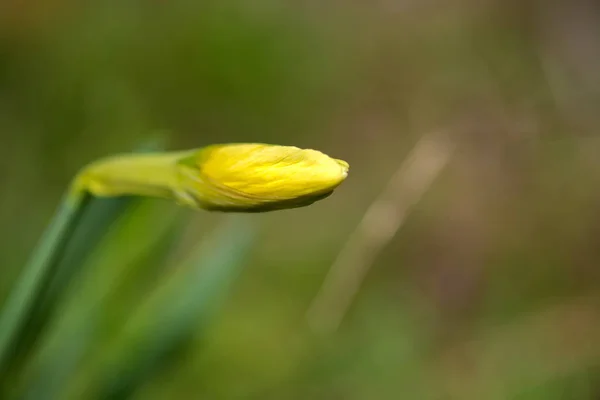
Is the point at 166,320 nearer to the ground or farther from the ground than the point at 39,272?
nearer to the ground

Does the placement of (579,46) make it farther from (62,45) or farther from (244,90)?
(62,45)

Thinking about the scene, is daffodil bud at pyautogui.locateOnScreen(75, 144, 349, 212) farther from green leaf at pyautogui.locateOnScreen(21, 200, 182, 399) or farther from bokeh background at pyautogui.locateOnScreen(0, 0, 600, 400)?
bokeh background at pyautogui.locateOnScreen(0, 0, 600, 400)

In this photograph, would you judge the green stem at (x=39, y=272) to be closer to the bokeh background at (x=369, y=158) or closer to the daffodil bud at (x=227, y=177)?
the daffodil bud at (x=227, y=177)

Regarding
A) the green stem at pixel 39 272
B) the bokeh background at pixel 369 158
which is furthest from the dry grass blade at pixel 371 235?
the green stem at pixel 39 272

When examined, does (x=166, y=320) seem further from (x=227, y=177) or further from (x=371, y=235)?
(x=371, y=235)

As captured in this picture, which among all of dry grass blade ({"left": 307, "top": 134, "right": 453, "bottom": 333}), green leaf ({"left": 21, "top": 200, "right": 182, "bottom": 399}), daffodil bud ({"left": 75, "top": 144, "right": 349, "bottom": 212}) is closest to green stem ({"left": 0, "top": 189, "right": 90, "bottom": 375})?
daffodil bud ({"left": 75, "top": 144, "right": 349, "bottom": 212})

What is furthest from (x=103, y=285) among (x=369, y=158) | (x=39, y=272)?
(x=369, y=158)
